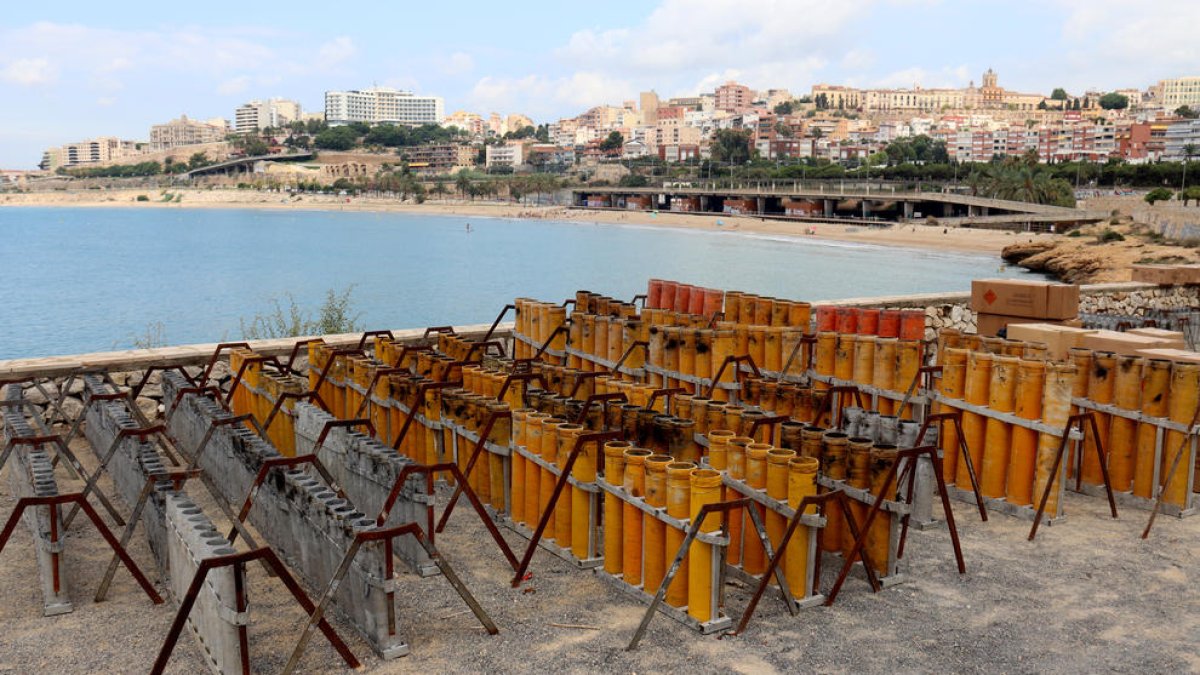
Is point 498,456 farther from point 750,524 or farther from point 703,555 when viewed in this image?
point 703,555

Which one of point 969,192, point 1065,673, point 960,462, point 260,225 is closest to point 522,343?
point 960,462

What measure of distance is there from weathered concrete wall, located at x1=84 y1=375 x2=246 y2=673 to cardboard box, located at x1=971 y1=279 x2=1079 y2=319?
11000mm

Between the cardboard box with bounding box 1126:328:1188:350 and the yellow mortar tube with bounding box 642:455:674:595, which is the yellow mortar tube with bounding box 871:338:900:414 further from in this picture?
the yellow mortar tube with bounding box 642:455:674:595

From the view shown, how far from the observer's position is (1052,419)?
9391mm

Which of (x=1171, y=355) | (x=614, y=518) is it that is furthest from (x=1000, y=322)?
(x=614, y=518)

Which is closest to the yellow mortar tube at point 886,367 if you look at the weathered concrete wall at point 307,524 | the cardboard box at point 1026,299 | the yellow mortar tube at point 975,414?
the yellow mortar tube at point 975,414

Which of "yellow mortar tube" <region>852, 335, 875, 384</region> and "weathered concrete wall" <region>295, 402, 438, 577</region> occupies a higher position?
"yellow mortar tube" <region>852, 335, 875, 384</region>

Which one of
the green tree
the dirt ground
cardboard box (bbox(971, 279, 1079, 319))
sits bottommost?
the dirt ground

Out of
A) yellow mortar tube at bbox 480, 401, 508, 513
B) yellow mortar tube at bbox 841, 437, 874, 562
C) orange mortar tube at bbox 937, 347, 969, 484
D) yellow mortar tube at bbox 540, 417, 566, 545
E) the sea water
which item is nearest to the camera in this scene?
yellow mortar tube at bbox 841, 437, 874, 562

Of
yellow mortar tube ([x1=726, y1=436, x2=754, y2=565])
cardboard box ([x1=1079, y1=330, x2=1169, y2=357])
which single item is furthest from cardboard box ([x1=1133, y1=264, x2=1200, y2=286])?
yellow mortar tube ([x1=726, y1=436, x2=754, y2=565])

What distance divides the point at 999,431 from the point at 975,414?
1.08 ft

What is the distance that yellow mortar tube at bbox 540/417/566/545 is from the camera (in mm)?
8383

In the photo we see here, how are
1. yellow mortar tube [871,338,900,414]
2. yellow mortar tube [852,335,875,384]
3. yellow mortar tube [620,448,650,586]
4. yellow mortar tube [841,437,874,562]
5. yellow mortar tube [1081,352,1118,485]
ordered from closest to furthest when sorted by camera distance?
yellow mortar tube [620,448,650,586] → yellow mortar tube [841,437,874,562] → yellow mortar tube [1081,352,1118,485] → yellow mortar tube [871,338,900,414] → yellow mortar tube [852,335,875,384]

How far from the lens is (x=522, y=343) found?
1393 centimetres
